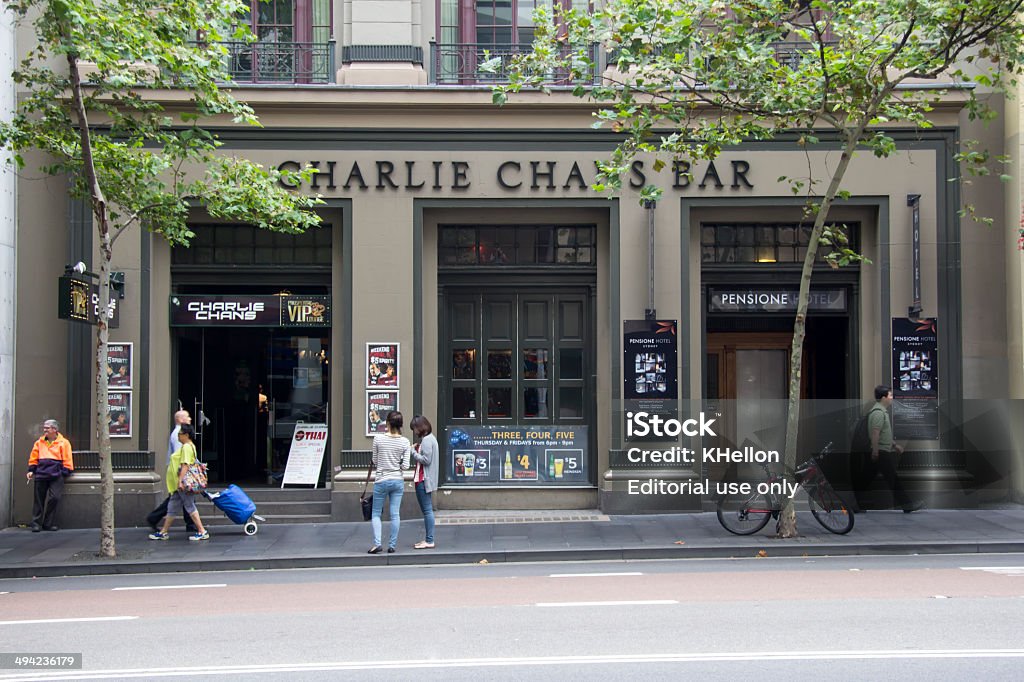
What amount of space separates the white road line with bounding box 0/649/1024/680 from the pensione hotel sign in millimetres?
9884

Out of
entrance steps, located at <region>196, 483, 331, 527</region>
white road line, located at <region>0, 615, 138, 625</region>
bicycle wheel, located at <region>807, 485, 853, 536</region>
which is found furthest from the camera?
entrance steps, located at <region>196, 483, 331, 527</region>

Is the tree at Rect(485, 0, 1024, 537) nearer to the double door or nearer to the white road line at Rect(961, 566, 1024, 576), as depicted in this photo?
the white road line at Rect(961, 566, 1024, 576)

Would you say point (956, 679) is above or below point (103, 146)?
below

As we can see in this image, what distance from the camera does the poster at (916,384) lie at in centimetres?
1566

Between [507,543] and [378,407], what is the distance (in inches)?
138

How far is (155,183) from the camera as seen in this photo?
13344 millimetres

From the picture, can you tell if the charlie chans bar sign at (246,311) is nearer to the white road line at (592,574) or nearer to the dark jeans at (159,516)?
the dark jeans at (159,516)

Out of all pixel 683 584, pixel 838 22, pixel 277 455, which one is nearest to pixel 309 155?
pixel 277 455

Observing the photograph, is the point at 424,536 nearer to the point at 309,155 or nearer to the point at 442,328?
the point at 442,328

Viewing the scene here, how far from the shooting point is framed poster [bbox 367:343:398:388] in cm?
1567

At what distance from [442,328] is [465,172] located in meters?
2.54

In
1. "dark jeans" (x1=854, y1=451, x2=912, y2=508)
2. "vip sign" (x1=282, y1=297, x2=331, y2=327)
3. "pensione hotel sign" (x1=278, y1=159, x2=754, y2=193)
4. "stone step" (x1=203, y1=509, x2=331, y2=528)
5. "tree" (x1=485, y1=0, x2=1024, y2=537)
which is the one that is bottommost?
"stone step" (x1=203, y1=509, x2=331, y2=528)

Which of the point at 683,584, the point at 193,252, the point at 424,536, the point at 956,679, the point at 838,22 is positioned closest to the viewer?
the point at 956,679

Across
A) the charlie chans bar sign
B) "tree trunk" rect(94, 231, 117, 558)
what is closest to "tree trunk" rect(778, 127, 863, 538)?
the charlie chans bar sign
